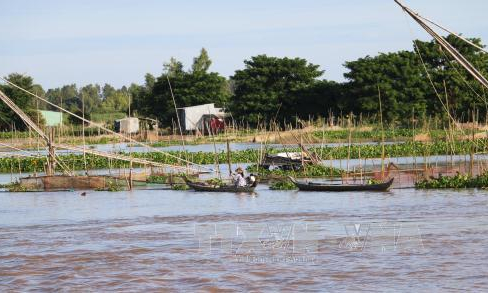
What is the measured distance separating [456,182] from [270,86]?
3528 cm

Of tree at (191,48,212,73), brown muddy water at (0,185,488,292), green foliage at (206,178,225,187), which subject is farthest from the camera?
tree at (191,48,212,73)

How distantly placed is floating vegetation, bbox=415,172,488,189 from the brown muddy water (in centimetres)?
35

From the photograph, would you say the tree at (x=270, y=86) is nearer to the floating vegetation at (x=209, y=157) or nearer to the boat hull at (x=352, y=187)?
the floating vegetation at (x=209, y=157)

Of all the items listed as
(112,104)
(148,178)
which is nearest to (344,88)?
(148,178)

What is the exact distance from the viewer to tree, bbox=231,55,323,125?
5425 cm

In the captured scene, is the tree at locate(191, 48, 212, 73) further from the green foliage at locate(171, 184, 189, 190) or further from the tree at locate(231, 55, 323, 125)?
the green foliage at locate(171, 184, 189, 190)

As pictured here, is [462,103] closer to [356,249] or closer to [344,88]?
[344,88]

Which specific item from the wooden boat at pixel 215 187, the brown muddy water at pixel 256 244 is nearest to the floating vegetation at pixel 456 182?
the brown muddy water at pixel 256 244

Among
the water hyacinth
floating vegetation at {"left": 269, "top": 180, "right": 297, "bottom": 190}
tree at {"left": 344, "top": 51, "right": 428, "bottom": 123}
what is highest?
tree at {"left": 344, "top": 51, "right": 428, "bottom": 123}

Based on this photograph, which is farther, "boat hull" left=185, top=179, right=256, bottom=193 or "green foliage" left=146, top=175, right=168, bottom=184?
"green foliage" left=146, top=175, right=168, bottom=184

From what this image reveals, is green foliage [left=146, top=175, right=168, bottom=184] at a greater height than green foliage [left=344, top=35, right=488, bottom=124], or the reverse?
green foliage [left=344, top=35, right=488, bottom=124]

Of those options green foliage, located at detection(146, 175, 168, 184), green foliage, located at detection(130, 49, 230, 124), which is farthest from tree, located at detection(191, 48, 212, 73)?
green foliage, located at detection(146, 175, 168, 184)

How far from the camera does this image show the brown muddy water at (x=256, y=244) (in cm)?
1107

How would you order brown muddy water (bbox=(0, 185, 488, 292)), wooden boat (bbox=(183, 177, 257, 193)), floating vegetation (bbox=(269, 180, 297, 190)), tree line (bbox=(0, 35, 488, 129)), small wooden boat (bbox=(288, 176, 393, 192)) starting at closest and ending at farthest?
brown muddy water (bbox=(0, 185, 488, 292)) → small wooden boat (bbox=(288, 176, 393, 192)) → wooden boat (bbox=(183, 177, 257, 193)) → floating vegetation (bbox=(269, 180, 297, 190)) → tree line (bbox=(0, 35, 488, 129))
